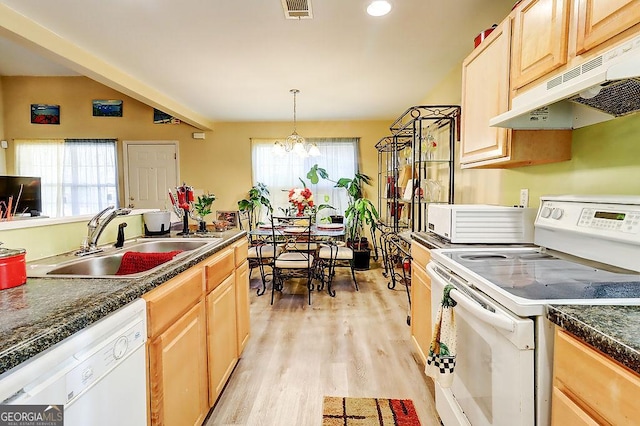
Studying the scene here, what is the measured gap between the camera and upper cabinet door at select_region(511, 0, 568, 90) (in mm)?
1333

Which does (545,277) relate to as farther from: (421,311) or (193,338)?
(193,338)

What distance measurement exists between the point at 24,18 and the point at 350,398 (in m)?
3.38

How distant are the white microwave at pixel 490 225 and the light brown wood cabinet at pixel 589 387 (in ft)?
3.46

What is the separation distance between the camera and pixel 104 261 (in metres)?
1.61

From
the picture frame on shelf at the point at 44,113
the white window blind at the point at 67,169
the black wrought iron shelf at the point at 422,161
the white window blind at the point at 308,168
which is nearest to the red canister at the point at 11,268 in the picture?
the black wrought iron shelf at the point at 422,161

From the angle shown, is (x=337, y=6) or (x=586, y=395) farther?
(x=337, y=6)

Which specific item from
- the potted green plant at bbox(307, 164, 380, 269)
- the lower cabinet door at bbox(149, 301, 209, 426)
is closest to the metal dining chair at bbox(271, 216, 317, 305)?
the potted green plant at bbox(307, 164, 380, 269)

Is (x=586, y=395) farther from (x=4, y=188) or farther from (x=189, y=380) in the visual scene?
(x=4, y=188)

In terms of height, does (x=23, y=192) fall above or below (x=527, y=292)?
above

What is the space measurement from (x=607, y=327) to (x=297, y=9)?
7.50 feet

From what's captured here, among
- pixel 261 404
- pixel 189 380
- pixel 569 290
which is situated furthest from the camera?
pixel 261 404

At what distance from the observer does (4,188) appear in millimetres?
3730

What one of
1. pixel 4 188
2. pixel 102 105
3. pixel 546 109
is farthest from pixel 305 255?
pixel 102 105

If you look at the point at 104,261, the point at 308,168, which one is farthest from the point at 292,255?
the point at 308,168
